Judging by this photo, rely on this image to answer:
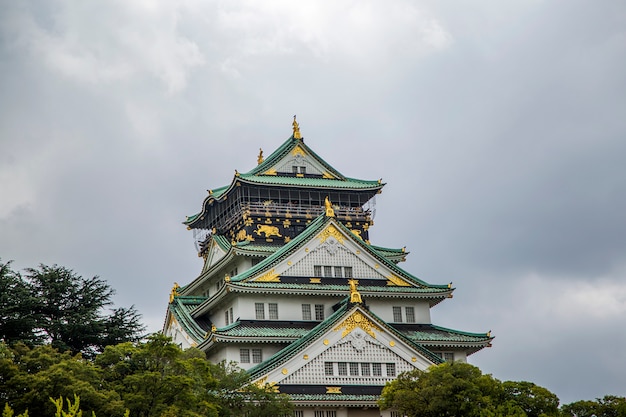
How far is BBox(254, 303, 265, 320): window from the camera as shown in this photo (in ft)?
209

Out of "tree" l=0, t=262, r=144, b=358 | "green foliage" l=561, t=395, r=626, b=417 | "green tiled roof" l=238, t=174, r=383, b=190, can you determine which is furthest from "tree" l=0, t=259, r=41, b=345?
"green foliage" l=561, t=395, r=626, b=417

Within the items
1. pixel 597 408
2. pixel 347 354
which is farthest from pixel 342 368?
pixel 597 408

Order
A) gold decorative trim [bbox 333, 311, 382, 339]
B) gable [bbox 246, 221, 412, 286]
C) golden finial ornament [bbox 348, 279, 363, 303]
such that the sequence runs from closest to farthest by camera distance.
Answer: gold decorative trim [bbox 333, 311, 382, 339] → golden finial ornament [bbox 348, 279, 363, 303] → gable [bbox 246, 221, 412, 286]

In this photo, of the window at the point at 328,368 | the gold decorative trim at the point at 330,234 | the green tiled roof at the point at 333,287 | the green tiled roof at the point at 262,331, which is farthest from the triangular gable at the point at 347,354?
the gold decorative trim at the point at 330,234

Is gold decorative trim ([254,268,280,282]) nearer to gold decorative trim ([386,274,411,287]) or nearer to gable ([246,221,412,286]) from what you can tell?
gable ([246,221,412,286])

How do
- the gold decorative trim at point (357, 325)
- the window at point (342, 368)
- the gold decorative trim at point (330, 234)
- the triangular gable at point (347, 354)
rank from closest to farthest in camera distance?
1. the triangular gable at point (347, 354)
2. the window at point (342, 368)
3. the gold decorative trim at point (357, 325)
4. the gold decorative trim at point (330, 234)

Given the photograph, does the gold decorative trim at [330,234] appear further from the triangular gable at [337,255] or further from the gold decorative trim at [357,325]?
the gold decorative trim at [357,325]

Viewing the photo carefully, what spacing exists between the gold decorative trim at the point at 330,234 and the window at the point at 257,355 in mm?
9006

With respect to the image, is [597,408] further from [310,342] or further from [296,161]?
[296,161]

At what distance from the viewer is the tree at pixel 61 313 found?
6394cm

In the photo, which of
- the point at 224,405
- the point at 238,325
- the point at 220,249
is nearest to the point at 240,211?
the point at 220,249

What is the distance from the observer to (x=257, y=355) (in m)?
61.5

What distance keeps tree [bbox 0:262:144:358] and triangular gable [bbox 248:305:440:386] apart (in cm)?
1627

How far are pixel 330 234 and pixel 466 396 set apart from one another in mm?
20861
